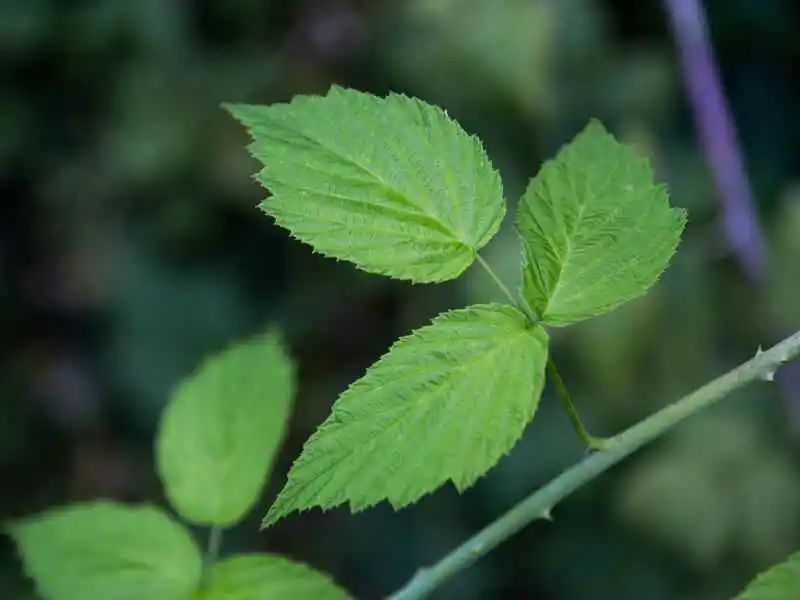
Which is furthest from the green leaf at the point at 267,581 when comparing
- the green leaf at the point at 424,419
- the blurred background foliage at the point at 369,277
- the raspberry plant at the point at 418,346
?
the blurred background foliage at the point at 369,277

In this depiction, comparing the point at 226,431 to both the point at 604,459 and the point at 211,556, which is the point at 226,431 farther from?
the point at 604,459

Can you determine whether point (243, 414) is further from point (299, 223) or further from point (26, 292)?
point (26, 292)

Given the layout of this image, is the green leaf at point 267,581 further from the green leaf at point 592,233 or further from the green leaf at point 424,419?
the green leaf at point 592,233

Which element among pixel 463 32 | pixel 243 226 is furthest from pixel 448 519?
pixel 463 32

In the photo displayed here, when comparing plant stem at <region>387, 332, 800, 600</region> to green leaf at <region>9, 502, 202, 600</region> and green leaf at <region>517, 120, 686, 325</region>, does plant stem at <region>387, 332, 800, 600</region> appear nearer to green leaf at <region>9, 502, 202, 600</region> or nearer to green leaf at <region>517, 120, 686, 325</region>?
green leaf at <region>517, 120, 686, 325</region>

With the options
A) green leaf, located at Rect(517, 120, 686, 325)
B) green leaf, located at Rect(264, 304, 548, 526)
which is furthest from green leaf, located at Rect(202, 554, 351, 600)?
green leaf, located at Rect(517, 120, 686, 325)
